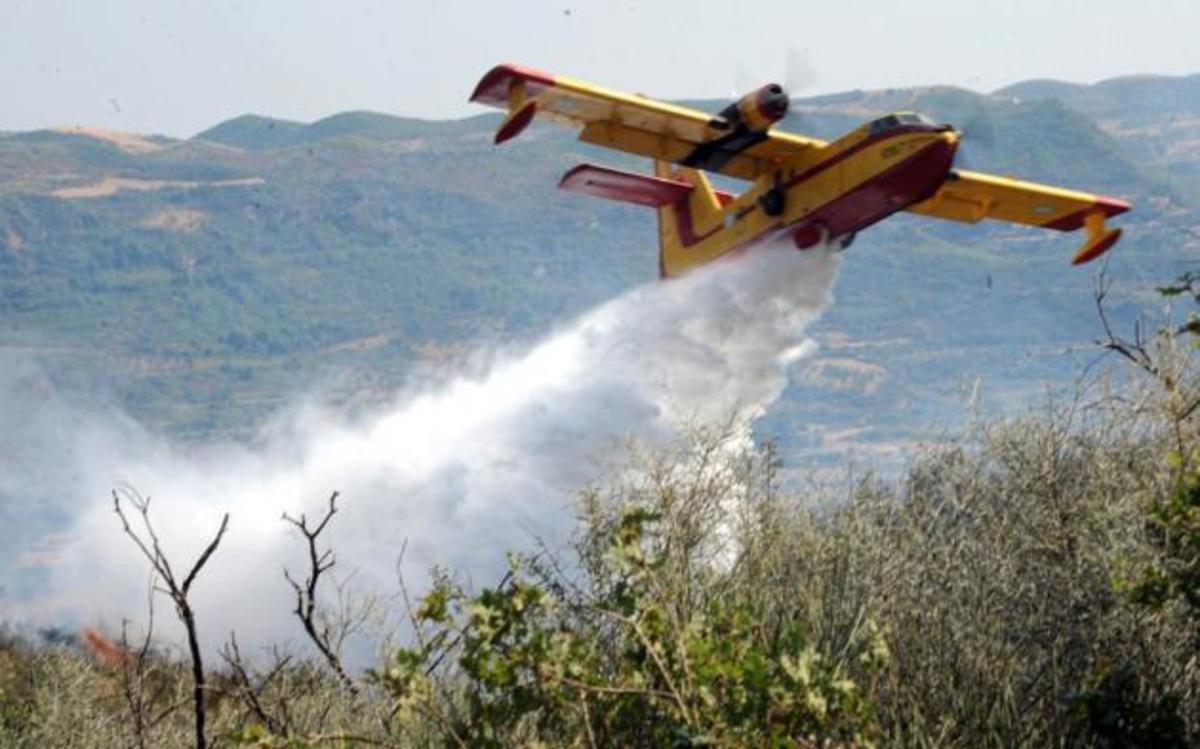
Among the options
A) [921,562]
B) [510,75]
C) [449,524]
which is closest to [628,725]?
[921,562]

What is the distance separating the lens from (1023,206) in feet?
89.1

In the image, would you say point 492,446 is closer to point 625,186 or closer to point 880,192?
point 625,186

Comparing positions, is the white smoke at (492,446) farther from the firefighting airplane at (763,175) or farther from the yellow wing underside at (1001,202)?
the yellow wing underside at (1001,202)

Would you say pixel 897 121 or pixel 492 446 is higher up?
pixel 897 121

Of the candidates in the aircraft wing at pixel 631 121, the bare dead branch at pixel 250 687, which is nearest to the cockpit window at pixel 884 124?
the aircraft wing at pixel 631 121

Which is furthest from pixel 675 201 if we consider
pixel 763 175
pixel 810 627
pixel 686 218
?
pixel 810 627

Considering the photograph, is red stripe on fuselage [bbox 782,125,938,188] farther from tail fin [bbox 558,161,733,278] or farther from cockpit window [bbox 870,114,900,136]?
tail fin [bbox 558,161,733,278]

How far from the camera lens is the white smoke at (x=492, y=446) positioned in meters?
27.7

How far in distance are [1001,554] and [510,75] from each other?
11.9 m

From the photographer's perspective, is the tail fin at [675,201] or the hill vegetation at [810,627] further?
the tail fin at [675,201]

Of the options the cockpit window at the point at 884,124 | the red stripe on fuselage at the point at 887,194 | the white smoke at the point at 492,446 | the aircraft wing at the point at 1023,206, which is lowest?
the white smoke at the point at 492,446

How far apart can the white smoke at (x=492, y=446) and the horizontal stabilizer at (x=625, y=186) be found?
4.59ft

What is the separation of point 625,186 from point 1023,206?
6.53m

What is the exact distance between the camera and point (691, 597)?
9.00 meters
